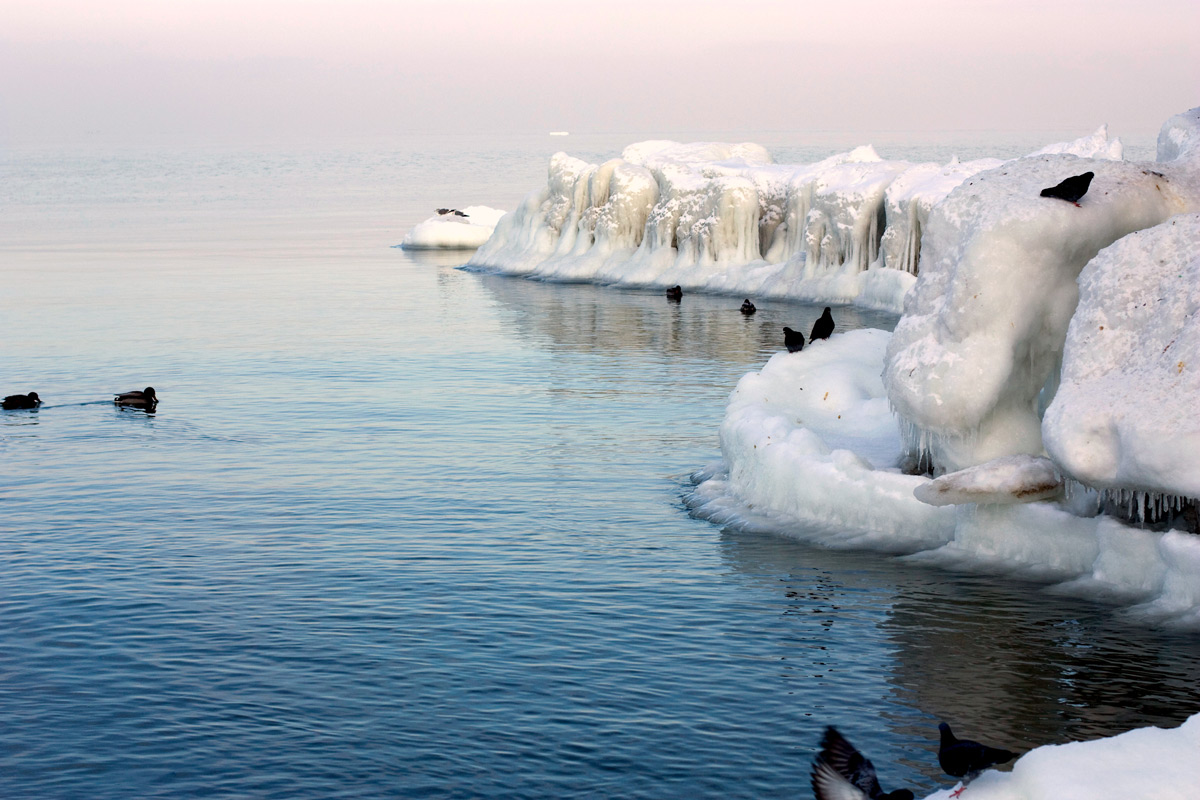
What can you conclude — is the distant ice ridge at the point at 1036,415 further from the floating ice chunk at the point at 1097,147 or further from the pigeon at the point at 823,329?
the floating ice chunk at the point at 1097,147

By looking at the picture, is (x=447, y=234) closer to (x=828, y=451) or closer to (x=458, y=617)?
(x=828, y=451)

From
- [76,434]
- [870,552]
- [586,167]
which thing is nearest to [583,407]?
[76,434]

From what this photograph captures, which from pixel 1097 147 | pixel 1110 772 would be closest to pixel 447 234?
pixel 1097 147

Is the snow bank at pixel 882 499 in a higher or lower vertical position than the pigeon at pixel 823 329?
lower

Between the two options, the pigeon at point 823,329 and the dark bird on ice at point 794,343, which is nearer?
the dark bird on ice at point 794,343

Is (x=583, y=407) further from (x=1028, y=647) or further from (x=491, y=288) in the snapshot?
(x=491, y=288)

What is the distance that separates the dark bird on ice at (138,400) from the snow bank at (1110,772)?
77.6 feet

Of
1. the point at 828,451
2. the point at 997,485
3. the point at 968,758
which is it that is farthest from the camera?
the point at 828,451

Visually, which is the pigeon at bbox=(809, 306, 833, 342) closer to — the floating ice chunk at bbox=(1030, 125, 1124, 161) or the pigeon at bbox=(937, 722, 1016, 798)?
the pigeon at bbox=(937, 722, 1016, 798)

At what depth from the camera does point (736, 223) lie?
193ft

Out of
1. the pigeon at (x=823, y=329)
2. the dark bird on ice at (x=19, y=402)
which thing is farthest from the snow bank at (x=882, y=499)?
the dark bird on ice at (x=19, y=402)

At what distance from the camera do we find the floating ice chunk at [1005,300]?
1841cm

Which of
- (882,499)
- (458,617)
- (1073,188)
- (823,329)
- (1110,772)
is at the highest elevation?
(1073,188)

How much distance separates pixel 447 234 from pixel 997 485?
6571cm
